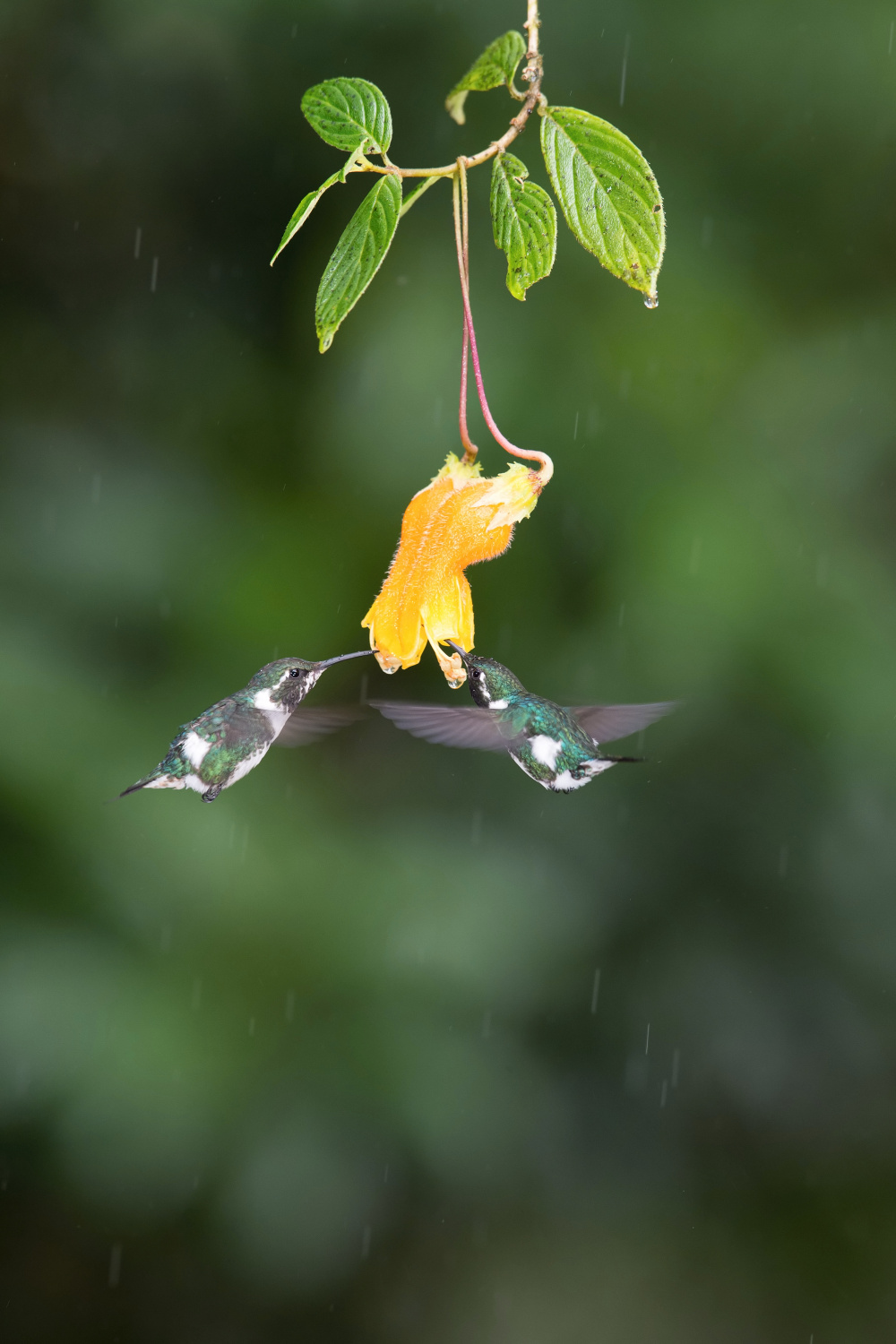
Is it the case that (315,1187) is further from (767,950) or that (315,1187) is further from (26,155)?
(26,155)

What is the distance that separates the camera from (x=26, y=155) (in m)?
2.04

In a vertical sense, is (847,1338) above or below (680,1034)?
below

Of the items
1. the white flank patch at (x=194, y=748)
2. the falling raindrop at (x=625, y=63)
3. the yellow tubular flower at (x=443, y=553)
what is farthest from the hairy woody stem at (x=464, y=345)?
the falling raindrop at (x=625, y=63)

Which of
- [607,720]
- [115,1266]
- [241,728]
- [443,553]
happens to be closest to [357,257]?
[443,553]

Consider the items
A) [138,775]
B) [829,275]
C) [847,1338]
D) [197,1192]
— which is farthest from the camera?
[847,1338]

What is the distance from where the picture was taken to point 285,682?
0.71 m

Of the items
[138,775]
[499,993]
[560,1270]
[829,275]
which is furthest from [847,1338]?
[829,275]

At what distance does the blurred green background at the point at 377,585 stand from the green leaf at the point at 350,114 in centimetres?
111

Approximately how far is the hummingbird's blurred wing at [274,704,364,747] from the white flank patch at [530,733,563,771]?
0.13 metres

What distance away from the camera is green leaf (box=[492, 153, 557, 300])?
2.19ft

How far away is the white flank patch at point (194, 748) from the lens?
78 cm

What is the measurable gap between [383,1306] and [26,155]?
2.56 meters

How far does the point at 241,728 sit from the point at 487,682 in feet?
0.57

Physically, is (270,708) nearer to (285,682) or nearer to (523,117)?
(285,682)
